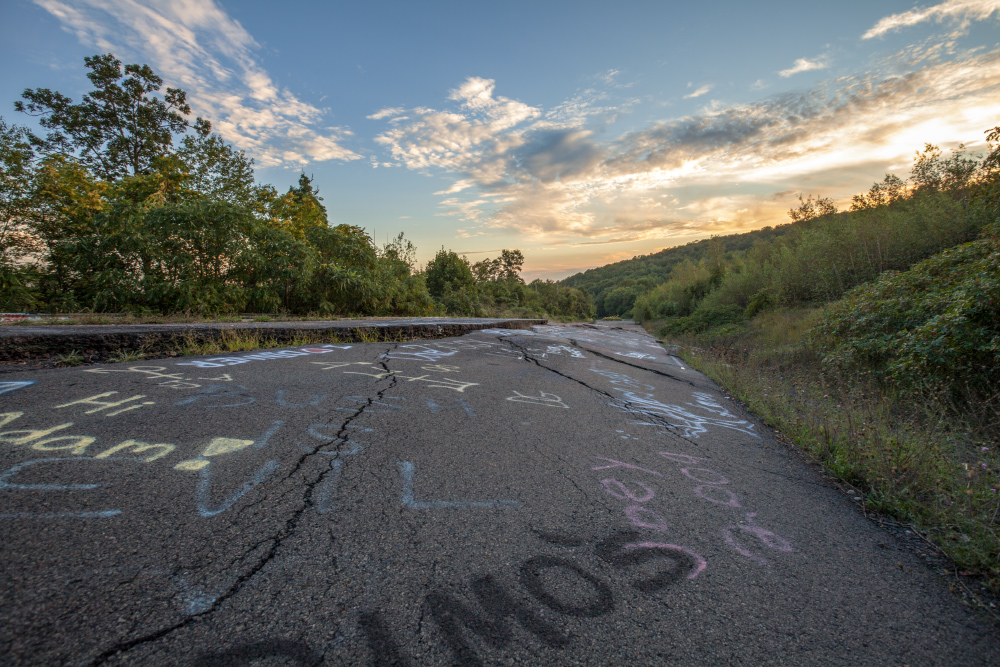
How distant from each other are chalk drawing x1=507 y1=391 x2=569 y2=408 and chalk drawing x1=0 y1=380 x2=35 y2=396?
5.05 m

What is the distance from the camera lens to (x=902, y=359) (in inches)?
258

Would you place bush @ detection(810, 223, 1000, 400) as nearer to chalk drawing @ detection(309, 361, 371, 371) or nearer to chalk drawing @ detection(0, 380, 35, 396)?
chalk drawing @ detection(309, 361, 371, 371)

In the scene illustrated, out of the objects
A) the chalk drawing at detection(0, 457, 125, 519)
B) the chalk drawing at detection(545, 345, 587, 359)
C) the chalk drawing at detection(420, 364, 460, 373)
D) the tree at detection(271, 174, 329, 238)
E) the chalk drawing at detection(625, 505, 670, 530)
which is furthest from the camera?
the tree at detection(271, 174, 329, 238)

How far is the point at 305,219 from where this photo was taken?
1162 inches

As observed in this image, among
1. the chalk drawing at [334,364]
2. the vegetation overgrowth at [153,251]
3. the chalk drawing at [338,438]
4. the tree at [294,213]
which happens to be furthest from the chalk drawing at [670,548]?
the tree at [294,213]

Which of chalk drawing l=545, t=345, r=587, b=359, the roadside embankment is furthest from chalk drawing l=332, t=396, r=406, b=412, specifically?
chalk drawing l=545, t=345, r=587, b=359

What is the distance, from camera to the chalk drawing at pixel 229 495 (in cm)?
239

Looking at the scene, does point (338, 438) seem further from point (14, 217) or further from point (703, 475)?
point (14, 217)

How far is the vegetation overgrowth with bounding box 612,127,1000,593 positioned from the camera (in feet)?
10.5

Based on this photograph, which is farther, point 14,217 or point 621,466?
point 14,217

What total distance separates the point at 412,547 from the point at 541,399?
364 centimetres

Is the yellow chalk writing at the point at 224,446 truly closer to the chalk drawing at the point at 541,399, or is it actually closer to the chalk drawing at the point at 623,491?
the chalk drawing at the point at 623,491

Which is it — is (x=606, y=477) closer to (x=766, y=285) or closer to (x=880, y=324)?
(x=880, y=324)

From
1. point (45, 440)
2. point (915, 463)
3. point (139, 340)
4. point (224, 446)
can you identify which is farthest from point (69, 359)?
point (915, 463)
